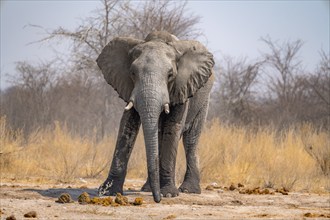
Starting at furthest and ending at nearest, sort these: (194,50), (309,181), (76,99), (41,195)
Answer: (76,99) → (309,181) → (194,50) → (41,195)

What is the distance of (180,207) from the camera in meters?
7.55

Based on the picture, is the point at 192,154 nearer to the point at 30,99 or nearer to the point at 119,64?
the point at 119,64

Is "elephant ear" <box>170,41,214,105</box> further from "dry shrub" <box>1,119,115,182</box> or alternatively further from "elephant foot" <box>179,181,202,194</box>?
"dry shrub" <box>1,119,115,182</box>

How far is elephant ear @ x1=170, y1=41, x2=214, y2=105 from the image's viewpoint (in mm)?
8414

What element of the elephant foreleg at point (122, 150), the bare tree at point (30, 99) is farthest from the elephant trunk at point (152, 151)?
the bare tree at point (30, 99)

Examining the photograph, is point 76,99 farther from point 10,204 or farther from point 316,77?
point 10,204

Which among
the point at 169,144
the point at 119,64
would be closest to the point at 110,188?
the point at 169,144

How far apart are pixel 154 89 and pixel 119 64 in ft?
3.82

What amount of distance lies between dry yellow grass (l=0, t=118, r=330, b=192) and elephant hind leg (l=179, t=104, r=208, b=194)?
5.28 ft

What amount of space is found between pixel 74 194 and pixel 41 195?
19.0 inches

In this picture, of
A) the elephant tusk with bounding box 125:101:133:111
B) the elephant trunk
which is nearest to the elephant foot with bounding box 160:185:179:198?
the elephant trunk

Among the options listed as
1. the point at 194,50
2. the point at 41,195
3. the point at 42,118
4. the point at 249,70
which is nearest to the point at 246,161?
the point at 194,50

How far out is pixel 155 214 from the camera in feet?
22.6

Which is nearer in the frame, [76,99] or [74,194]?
[74,194]
